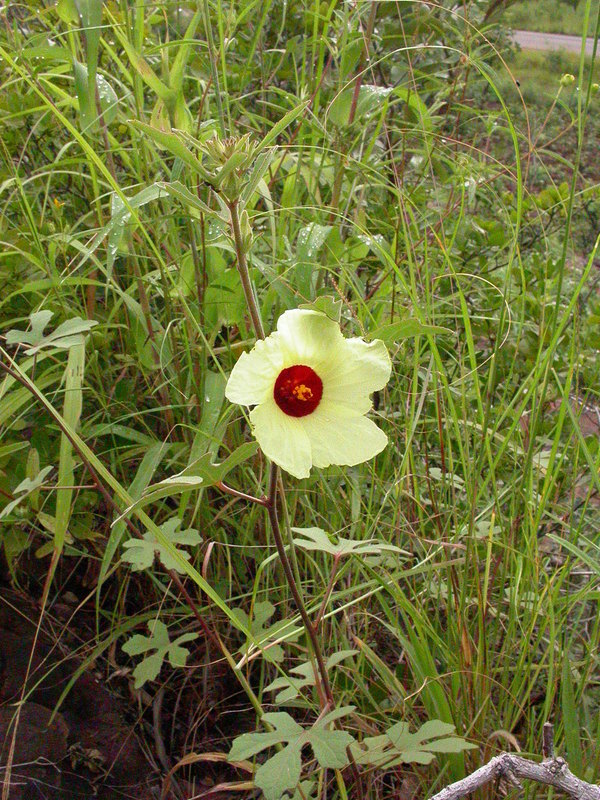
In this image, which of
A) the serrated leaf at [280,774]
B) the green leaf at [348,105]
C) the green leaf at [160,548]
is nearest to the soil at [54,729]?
the green leaf at [160,548]

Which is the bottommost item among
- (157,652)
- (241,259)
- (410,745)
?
(157,652)

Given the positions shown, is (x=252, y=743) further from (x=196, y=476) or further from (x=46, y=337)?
(x=46, y=337)

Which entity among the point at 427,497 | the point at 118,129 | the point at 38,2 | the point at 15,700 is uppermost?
the point at 38,2

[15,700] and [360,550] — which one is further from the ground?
[360,550]

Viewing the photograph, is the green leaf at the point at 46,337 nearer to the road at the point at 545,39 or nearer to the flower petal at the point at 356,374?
the flower petal at the point at 356,374

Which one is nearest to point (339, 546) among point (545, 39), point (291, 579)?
point (291, 579)

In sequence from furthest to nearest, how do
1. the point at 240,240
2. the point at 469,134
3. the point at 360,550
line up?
the point at 469,134
the point at 360,550
the point at 240,240

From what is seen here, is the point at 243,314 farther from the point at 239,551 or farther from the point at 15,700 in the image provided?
the point at 15,700

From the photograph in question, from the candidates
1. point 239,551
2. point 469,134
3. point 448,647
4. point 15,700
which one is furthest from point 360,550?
point 469,134
